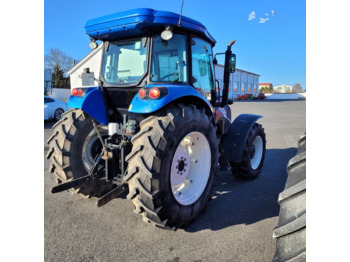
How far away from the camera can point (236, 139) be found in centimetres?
407

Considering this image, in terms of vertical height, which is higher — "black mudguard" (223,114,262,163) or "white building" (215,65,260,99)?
"white building" (215,65,260,99)

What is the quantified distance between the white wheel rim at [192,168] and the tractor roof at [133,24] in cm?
132

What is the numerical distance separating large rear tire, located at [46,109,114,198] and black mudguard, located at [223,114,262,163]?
79.0 inches

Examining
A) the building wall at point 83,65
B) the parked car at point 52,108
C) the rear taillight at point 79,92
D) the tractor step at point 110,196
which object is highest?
the building wall at point 83,65

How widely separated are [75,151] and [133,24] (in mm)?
1641

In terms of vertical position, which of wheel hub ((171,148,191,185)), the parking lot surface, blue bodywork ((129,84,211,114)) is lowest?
the parking lot surface

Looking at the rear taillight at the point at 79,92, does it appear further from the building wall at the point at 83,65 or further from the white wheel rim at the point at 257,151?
the building wall at the point at 83,65

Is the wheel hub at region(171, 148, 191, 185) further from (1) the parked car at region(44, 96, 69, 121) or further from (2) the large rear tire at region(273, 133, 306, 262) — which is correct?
(1) the parked car at region(44, 96, 69, 121)

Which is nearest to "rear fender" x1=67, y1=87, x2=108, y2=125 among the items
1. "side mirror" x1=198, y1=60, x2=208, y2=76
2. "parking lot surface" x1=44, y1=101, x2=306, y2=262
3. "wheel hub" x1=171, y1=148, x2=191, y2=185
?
"wheel hub" x1=171, y1=148, x2=191, y2=185

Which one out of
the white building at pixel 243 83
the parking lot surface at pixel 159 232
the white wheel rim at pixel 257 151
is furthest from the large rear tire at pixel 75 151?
the white building at pixel 243 83

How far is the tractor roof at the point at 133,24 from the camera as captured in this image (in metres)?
2.63

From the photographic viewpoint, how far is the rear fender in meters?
3.00

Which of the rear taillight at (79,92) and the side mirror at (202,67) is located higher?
the side mirror at (202,67)

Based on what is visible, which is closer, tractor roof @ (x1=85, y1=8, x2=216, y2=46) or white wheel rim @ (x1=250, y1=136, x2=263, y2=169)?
tractor roof @ (x1=85, y1=8, x2=216, y2=46)
